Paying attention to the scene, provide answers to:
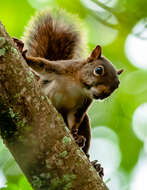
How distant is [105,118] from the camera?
4027mm

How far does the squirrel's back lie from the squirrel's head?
24 centimetres

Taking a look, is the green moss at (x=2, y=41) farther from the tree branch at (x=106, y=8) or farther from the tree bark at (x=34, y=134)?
the tree branch at (x=106, y=8)

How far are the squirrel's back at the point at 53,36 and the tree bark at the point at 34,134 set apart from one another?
124 cm

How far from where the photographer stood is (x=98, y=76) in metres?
2.94

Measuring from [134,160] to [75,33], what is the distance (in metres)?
1.40

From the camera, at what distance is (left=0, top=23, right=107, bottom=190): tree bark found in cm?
175

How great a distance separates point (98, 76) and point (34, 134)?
3.92 feet

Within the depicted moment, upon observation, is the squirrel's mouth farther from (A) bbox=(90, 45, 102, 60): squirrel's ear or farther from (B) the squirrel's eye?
(A) bbox=(90, 45, 102, 60): squirrel's ear

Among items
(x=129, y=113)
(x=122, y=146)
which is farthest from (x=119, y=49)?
(x=122, y=146)

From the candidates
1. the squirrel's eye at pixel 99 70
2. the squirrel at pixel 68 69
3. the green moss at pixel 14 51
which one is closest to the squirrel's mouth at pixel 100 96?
the squirrel at pixel 68 69

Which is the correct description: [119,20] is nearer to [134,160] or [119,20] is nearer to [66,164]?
[66,164]

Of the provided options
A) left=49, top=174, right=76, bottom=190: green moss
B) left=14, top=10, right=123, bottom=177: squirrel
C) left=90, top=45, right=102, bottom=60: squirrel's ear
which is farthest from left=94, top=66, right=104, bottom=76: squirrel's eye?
left=49, top=174, right=76, bottom=190: green moss

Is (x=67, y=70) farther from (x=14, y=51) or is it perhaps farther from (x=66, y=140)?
(x=14, y=51)

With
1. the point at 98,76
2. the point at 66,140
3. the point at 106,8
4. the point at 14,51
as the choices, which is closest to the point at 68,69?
the point at 98,76
